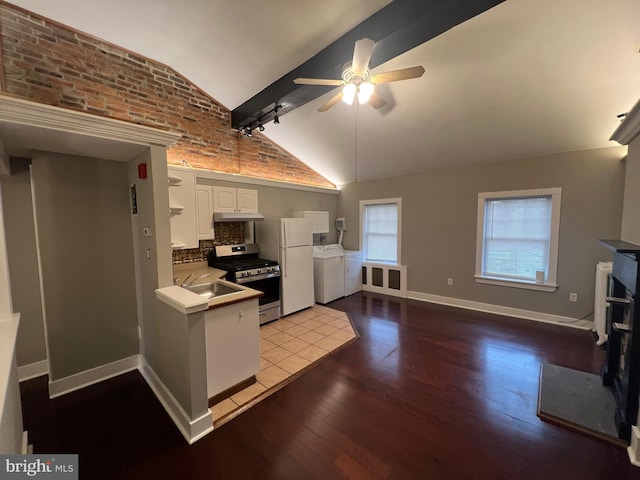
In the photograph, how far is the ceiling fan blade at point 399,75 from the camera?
1968mm

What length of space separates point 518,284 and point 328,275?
116 inches

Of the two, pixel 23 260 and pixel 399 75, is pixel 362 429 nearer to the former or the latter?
pixel 399 75

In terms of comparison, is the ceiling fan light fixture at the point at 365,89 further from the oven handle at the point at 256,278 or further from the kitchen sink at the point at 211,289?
the oven handle at the point at 256,278

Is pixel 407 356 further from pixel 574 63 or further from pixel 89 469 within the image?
pixel 574 63

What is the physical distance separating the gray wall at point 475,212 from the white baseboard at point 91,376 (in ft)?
14.0

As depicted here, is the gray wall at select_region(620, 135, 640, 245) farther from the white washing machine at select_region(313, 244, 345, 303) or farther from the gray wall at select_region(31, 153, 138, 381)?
the gray wall at select_region(31, 153, 138, 381)

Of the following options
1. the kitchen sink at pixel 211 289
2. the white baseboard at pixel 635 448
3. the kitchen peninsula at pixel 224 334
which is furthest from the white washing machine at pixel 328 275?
the white baseboard at pixel 635 448

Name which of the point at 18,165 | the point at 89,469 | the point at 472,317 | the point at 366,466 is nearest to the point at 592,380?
the point at 472,317

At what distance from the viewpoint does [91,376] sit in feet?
7.76

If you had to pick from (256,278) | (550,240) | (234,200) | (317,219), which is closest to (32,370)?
(256,278)

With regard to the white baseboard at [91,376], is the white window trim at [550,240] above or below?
above

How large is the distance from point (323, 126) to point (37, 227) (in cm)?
338

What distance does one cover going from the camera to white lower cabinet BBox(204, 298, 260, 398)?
2029 millimetres

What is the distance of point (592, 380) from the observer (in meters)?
2.32
